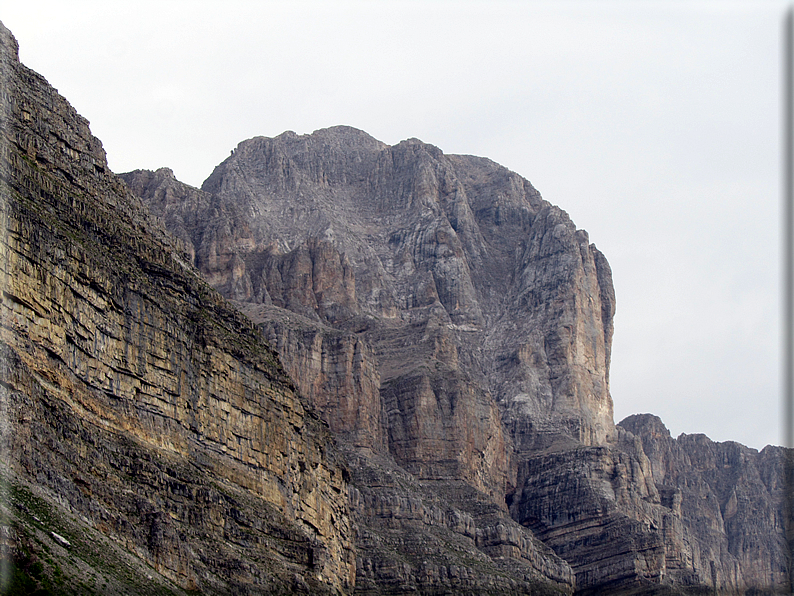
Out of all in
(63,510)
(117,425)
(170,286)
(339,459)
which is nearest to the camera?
(63,510)

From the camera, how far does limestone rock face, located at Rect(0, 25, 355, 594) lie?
390ft

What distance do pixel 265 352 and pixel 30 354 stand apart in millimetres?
52020

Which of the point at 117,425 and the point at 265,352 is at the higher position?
the point at 265,352

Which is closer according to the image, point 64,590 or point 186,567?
point 64,590

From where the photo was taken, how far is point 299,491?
168250 mm

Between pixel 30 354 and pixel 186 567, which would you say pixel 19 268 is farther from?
pixel 186 567

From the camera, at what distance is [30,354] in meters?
122

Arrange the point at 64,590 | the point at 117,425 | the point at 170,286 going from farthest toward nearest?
the point at 170,286 < the point at 117,425 < the point at 64,590

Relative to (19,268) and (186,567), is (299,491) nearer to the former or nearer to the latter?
(186,567)

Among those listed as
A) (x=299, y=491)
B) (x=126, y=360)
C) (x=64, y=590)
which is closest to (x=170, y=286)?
(x=126, y=360)

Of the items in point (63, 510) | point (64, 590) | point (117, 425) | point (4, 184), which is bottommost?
point (64, 590)

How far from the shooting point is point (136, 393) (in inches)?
5487

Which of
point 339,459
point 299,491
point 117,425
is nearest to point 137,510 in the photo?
point 117,425

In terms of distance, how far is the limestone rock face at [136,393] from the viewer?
11900cm
